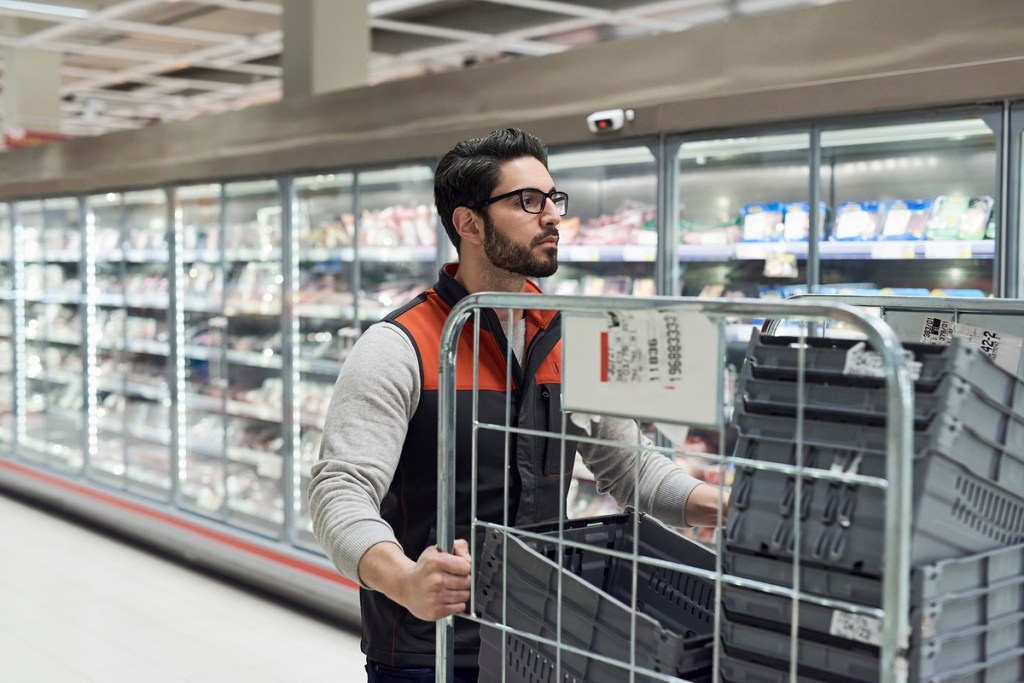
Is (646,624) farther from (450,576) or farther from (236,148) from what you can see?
(236,148)

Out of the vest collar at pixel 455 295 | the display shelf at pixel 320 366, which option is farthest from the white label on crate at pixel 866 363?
the display shelf at pixel 320 366

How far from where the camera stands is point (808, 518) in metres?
1.26

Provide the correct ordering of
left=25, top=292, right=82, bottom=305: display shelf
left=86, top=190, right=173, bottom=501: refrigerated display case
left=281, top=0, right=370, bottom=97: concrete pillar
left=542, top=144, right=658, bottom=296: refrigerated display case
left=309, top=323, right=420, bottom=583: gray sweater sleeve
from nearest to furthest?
left=309, top=323, right=420, bottom=583: gray sweater sleeve < left=542, top=144, right=658, bottom=296: refrigerated display case < left=281, top=0, right=370, bottom=97: concrete pillar < left=86, top=190, right=173, bottom=501: refrigerated display case < left=25, top=292, right=82, bottom=305: display shelf

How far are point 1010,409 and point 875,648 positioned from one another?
355 millimetres

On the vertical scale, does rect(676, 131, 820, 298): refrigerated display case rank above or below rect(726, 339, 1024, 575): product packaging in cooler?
above

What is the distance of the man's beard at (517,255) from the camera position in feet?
6.23

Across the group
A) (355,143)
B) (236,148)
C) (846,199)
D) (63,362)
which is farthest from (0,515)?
(846,199)

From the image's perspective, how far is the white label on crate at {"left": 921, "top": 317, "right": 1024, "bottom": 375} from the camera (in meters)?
1.81

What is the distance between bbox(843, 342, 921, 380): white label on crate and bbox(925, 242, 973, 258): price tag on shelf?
7.02 feet

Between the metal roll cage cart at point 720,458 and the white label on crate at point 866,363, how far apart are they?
0.05 ft

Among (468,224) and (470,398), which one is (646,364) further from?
(468,224)

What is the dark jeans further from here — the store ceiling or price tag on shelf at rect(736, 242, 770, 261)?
the store ceiling

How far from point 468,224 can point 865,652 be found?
104cm

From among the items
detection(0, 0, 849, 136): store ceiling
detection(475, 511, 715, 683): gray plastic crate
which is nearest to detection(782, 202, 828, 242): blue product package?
detection(475, 511, 715, 683): gray plastic crate
